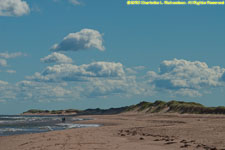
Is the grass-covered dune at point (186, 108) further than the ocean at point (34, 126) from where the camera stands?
Yes

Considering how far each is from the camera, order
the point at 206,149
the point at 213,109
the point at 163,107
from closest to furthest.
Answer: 1. the point at 206,149
2. the point at 213,109
3. the point at 163,107

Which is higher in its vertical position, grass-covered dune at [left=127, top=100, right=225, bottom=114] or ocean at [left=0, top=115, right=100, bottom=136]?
grass-covered dune at [left=127, top=100, right=225, bottom=114]

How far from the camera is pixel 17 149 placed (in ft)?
83.1

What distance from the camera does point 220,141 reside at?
23.8 metres

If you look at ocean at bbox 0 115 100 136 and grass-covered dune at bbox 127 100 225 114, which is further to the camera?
grass-covered dune at bbox 127 100 225 114

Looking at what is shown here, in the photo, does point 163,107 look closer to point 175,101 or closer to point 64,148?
point 175,101

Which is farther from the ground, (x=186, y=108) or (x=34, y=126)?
(x=186, y=108)

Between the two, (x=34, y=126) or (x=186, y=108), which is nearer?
(x=34, y=126)

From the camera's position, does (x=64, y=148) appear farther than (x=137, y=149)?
Yes

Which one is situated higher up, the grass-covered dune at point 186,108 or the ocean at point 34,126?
the grass-covered dune at point 186,108

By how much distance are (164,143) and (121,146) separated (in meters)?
3.36

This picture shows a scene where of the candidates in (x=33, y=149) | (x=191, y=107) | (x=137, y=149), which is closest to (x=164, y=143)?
(x=137, y=149)

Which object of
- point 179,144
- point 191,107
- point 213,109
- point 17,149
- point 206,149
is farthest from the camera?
point 191,107

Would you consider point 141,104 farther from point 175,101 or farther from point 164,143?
point 164,143
